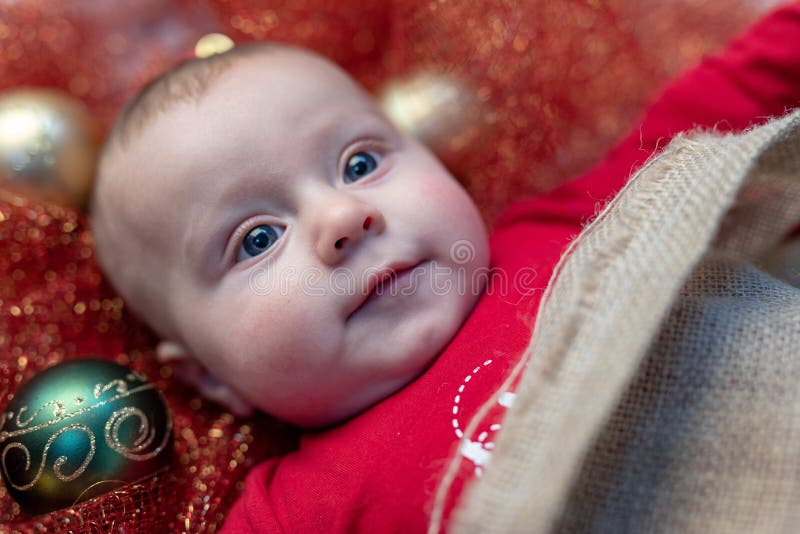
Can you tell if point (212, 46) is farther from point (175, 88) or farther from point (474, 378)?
point (474, 378)

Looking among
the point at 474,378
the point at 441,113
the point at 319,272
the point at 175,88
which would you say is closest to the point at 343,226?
the point at 319,272

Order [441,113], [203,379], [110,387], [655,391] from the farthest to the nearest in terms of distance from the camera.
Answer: [441,113], [203,379], [110,387], [655,391]

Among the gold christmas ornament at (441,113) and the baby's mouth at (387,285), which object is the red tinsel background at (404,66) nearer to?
the gold christmas ornament at (441,113)

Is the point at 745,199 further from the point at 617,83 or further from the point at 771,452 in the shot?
the point at 617,83

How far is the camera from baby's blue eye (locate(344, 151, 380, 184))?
93 cm

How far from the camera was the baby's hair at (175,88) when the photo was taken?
950 millimetres

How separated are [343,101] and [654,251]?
49 cm

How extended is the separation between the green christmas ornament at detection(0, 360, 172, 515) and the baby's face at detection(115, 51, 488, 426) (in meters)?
0.12

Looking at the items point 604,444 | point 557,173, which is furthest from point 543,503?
point 557,173

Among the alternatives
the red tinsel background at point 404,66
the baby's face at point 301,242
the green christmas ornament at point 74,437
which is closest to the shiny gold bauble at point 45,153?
the red tinsel background at point 404,66

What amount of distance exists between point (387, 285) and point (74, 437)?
404 millimetres

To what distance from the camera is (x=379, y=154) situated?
3.20 ft

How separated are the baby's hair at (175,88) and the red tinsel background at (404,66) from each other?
0.67ft

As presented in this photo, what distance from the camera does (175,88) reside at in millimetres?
963
